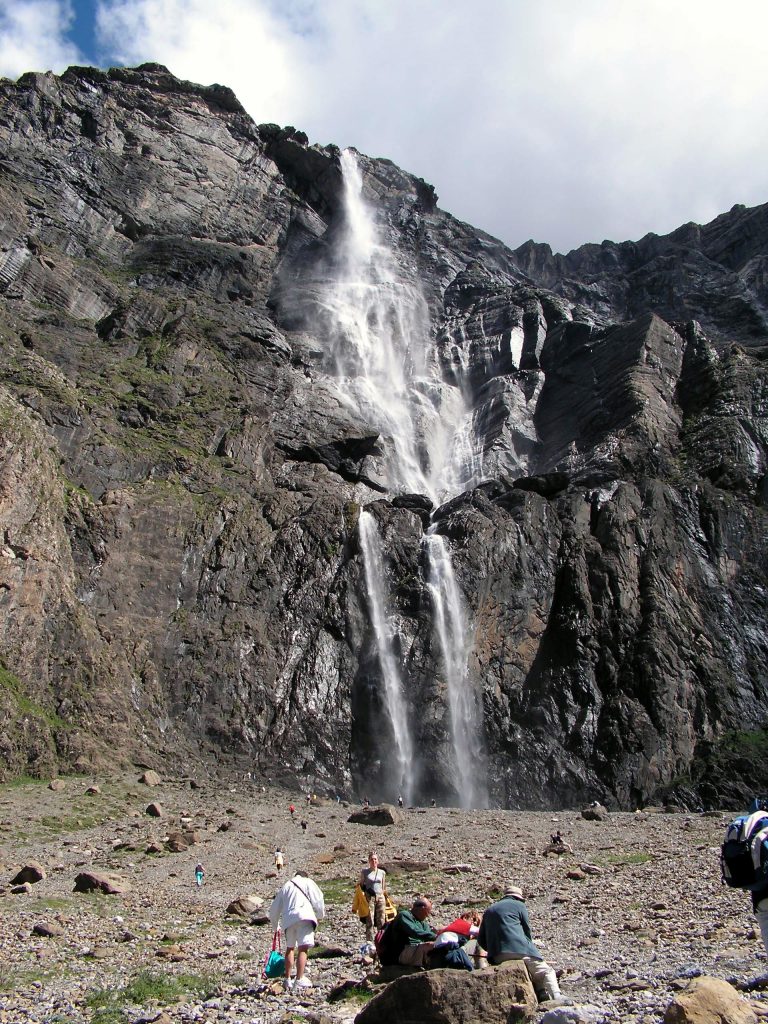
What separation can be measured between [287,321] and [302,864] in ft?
233

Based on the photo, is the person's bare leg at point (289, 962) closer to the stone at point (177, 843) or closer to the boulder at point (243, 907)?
the boulder at point (243, 907)

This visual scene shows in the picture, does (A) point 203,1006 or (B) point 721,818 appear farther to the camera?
(B) point 721,818

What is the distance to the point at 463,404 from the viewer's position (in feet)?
283

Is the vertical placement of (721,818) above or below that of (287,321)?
below

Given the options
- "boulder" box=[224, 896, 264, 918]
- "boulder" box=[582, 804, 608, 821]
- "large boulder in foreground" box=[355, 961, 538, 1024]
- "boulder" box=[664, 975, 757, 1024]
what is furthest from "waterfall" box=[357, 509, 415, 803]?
"boulder" box=[664, 975, 757, 1024]

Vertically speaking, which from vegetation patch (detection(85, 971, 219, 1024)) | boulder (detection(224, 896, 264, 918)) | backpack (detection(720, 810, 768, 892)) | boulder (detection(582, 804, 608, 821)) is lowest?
boulder (detection(224, 896, 264, 918))

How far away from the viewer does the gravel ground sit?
9.48 metres

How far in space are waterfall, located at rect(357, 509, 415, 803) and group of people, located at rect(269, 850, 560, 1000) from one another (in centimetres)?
3317

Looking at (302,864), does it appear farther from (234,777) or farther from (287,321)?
(287,321)

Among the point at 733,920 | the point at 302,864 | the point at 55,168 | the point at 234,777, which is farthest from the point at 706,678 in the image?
the point at 55,168

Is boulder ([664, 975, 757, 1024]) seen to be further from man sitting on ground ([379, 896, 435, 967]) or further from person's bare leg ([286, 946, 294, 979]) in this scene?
person's bare leg ([286, 946, 294, 979])

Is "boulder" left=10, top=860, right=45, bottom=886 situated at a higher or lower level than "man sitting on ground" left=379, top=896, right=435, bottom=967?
lower

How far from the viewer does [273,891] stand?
19094 millimetres

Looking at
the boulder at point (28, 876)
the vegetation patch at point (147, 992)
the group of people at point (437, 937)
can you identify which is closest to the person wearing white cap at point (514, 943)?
the group of people at point (437, 937)
